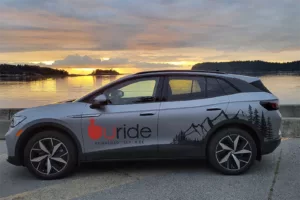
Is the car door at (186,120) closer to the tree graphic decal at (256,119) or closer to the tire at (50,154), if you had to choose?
the tree graphic decal at (256,119)

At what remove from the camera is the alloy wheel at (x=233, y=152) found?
526 centimetres

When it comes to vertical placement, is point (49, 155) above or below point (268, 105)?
below

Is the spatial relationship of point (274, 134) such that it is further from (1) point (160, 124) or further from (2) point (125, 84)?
(2) point (125, 84)

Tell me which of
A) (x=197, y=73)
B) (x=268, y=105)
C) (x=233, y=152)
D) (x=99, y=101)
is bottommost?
(x=233, y=152)

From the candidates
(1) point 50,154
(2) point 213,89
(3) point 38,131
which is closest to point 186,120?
(2) point 213,89

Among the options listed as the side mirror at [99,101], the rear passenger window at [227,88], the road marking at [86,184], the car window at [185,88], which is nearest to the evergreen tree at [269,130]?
the rear passenger window at [227,88]

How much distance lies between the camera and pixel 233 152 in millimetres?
5273

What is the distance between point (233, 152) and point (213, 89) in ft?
3.33

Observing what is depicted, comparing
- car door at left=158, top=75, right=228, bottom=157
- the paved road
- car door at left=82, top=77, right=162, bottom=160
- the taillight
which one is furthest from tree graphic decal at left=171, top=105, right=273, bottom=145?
the paved road

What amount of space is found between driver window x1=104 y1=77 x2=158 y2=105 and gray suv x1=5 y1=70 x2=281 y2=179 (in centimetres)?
2

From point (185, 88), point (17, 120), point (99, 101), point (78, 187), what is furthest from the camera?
point (185, 88)

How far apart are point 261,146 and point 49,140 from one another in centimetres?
323

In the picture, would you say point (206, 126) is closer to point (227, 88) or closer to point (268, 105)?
point (227, 88)

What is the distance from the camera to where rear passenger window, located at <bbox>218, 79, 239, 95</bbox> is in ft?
17.7
